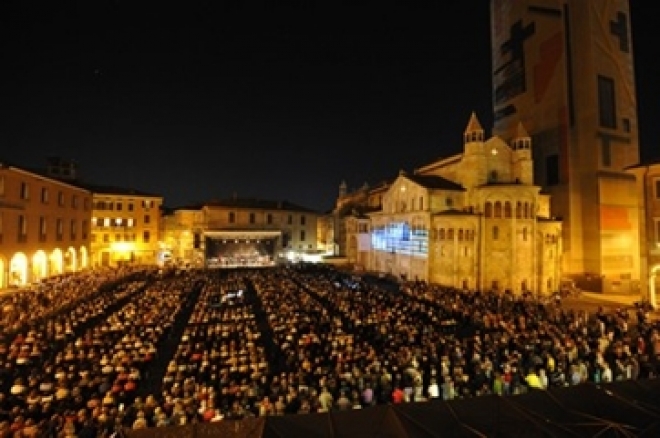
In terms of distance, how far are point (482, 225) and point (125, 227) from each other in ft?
166

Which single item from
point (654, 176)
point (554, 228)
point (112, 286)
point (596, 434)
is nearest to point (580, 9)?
point (554, 228)

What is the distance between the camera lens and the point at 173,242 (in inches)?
2429

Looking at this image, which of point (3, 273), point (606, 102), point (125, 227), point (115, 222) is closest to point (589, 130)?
point (606, 102)

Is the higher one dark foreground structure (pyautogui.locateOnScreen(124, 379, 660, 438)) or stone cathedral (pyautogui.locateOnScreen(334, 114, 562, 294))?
stone cathedral (pyautogui.locateOnScreen(334, 114, 562, 294))

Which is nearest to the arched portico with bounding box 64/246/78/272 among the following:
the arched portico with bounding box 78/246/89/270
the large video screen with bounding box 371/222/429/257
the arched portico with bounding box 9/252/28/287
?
the arched portico with bounding box 78/246/89/270

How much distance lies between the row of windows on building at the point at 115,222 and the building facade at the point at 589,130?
190ft

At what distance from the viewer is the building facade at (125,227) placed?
5700 cm

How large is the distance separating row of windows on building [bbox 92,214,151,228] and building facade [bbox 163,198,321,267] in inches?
192

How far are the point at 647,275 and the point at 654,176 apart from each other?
7.01 m

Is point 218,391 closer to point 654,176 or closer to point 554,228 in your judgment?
point 654,176

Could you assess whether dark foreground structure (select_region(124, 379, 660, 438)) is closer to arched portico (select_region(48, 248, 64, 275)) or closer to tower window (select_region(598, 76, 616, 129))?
arched portico (select_region(48, 248, 64, 275))

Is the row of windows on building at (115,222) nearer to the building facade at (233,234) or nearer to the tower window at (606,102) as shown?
the building facade at (233,234)

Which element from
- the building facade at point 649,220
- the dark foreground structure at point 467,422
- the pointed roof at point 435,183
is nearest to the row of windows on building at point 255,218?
the pointed roof at point 435,183

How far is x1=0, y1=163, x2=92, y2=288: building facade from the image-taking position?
31059mm
